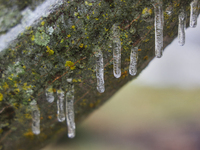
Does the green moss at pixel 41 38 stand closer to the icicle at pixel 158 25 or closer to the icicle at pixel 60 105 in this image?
the icicle at pixel 60 105

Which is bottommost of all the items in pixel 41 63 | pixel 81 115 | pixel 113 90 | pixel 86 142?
pixel 86 142

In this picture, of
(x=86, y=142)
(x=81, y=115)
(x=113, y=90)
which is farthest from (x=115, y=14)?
(x=86, y=142)

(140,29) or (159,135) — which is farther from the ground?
(140,29)

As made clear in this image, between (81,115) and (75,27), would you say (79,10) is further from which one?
(81,115)

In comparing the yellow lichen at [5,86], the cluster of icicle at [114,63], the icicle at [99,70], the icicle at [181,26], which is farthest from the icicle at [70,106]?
the icicle at [181,26]

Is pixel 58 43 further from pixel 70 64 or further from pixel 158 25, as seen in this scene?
pixel 158 25

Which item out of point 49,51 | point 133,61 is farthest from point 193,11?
point 49,51
